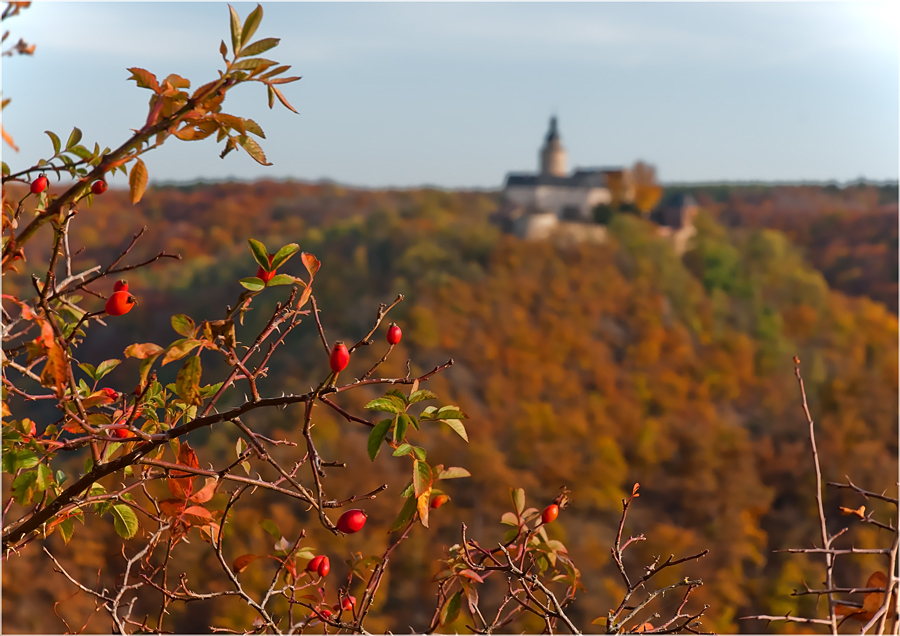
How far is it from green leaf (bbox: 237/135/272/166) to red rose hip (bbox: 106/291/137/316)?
0.26 m

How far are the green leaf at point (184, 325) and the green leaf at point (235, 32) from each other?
0.30m

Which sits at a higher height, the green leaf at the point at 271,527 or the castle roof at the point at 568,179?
the castle roof at the point at 568,179

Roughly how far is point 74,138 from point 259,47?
1.67ft

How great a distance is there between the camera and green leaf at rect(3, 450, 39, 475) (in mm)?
944

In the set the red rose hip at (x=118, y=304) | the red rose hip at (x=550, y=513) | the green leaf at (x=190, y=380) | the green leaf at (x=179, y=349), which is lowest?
the red rose hip at (x=550, y=513)

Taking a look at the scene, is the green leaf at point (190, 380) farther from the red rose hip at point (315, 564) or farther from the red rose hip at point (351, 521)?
the red rose hip at point (315, 564)

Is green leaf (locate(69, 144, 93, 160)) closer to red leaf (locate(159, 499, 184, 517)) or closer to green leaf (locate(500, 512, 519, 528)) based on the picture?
red leaf (locate(159, 499, 184, 517))

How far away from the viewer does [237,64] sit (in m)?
0.90

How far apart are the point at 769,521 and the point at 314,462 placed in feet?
101

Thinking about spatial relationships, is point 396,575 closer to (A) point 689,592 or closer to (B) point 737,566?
(B) point 737,566

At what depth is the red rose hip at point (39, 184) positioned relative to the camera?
1.23 meters

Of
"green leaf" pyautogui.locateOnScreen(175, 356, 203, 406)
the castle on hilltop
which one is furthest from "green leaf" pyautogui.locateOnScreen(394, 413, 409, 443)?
the castle on hilltop

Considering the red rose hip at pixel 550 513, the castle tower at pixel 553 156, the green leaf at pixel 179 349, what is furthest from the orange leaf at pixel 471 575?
the castle tower at pixel 553 156

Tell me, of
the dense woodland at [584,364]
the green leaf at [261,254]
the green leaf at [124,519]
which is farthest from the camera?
the dense woodland at [584,364]
